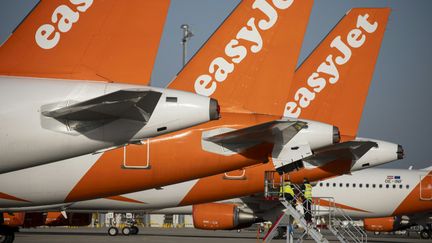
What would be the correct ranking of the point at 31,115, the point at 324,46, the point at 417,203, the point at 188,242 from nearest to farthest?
the point at 31,115, the point at 324,46, the point at 188,242, the point at 417,203

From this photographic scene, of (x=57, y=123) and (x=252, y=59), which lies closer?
(x=57, y=123)

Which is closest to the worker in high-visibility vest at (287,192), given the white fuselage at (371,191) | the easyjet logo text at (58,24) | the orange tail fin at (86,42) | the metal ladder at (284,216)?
the metal ladder at (284,216)

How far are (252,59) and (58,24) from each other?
7.71 metres

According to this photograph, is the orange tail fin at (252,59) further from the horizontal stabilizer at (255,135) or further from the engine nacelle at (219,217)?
the engine nacelle at (219,217)

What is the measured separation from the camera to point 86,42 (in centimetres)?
1105

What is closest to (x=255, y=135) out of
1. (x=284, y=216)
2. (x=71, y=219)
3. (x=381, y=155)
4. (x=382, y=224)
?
(x=284, y=216)

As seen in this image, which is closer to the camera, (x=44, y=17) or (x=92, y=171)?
(x=44, y=17)

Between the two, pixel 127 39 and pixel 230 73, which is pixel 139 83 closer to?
pixel 127 39

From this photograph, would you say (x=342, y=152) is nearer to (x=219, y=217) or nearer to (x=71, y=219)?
(x=219, y=217)

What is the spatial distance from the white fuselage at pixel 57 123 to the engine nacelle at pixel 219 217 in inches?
848

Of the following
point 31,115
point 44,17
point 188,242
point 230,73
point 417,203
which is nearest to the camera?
point 31,115

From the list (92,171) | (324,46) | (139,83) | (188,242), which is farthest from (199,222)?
(139,83)

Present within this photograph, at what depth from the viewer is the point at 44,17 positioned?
11.1m

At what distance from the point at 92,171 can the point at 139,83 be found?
4968mm
